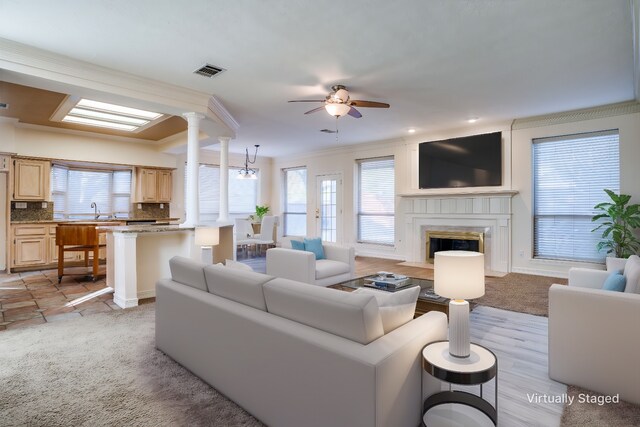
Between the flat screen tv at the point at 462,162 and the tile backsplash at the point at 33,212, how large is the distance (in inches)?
303

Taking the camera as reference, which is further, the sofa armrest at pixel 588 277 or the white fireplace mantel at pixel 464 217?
the white fireplace mantel at pixel 464 217

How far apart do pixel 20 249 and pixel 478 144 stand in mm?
8825

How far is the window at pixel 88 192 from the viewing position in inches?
278

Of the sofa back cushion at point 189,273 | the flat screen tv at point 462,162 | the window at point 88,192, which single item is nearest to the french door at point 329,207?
the flat screen tv at point 462,162

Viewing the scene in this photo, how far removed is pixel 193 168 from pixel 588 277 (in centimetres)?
498

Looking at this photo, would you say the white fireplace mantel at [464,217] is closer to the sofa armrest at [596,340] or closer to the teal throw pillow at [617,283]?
the teal throw pillow at [617,283]

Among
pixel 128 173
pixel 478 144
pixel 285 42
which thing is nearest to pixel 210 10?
pixel 285 42

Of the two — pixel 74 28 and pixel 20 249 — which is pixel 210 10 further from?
pixel 20 249

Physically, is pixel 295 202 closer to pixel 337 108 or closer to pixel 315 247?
pixel 315 247

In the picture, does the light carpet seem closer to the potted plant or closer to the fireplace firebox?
the fireplace firebox

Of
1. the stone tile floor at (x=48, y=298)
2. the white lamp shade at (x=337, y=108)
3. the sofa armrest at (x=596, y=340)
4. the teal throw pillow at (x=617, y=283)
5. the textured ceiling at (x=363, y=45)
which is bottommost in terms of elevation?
the stone tile floor at (x=48, y=298)

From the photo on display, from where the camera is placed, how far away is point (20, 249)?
611 cm

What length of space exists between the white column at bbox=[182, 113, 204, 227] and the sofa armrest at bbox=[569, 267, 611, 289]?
15.1 ft

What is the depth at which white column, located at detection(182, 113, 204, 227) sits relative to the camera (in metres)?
4.77
